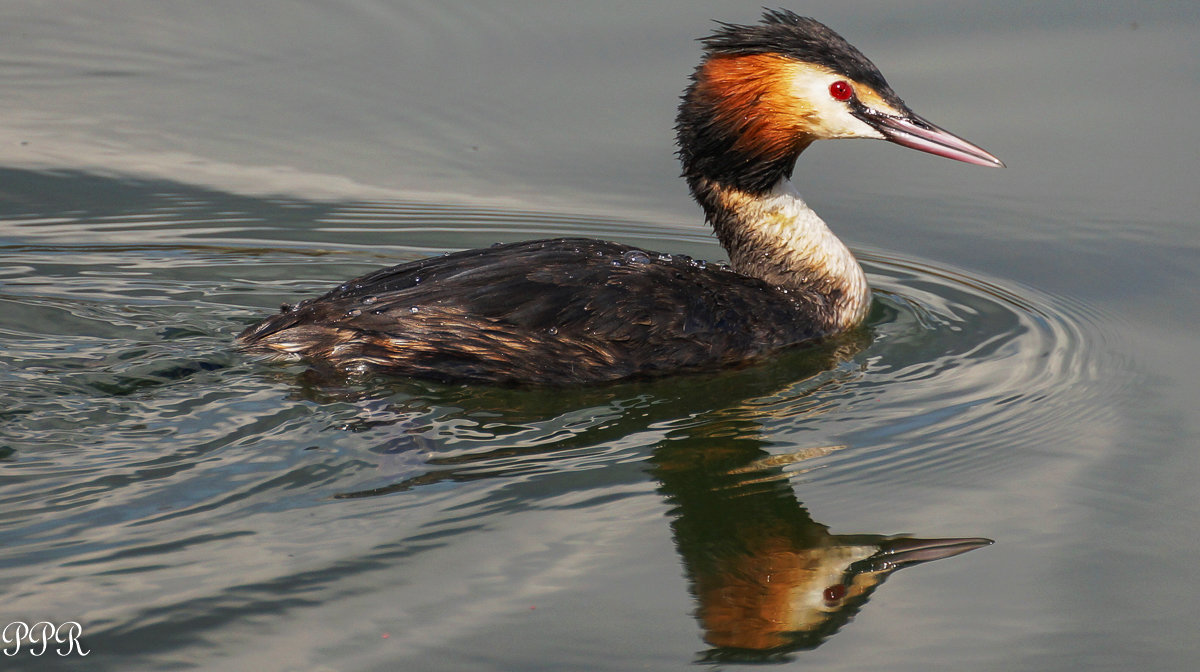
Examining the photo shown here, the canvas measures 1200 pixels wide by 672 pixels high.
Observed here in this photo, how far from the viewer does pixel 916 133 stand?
673 cm

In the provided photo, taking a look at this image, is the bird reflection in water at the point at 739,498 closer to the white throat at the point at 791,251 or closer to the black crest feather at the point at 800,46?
the white throat at the point at 791,251

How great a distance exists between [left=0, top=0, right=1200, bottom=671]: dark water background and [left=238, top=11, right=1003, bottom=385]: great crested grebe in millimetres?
150

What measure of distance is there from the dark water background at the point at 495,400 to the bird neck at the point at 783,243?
286 mm

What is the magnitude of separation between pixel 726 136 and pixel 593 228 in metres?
1.54

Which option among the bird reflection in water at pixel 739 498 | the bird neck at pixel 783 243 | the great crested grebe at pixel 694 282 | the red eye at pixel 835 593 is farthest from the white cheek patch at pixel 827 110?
the red eye at pixel 835 593

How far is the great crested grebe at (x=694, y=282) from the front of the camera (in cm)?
591

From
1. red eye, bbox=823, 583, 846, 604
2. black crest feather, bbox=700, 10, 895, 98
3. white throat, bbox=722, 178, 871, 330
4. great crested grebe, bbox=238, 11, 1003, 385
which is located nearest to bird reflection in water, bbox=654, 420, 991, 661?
red eye, bbox=823, 583, 846, 604

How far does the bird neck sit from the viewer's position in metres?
6.92

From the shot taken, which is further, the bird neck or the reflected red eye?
the bird neck

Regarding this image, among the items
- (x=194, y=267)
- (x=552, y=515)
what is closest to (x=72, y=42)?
(x=194, y=267)

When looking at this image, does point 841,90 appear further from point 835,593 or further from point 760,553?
point 835,593

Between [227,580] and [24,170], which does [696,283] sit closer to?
[227,580]

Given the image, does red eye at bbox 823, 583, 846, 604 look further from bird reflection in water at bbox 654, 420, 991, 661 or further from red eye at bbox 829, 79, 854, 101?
red eye at bbox 829, 79, 854, 101

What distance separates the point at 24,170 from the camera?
27.5 feet
